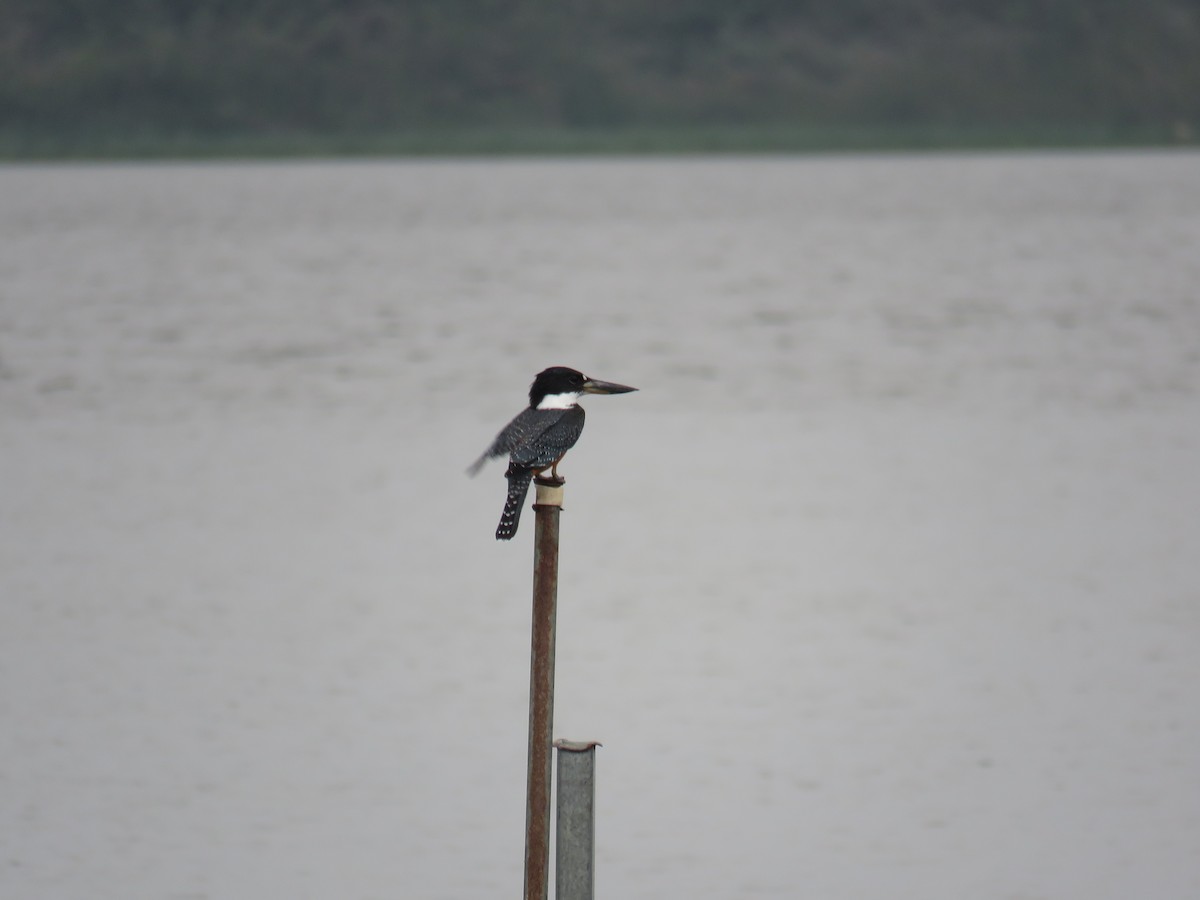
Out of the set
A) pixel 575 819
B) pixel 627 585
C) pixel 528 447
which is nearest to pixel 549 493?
pixel 528 447

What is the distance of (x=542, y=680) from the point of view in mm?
7211

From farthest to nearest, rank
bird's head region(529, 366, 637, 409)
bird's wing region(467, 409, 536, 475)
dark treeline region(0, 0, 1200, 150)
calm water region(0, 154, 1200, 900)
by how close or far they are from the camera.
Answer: dark treeline region(0, 0, 1200, 150)
calm water region(0, 154, 1200, 900)
bird's head region(529, 366, 637, 409)
bird's wing region(467, 409, 536, 475)

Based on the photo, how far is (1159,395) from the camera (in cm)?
2458

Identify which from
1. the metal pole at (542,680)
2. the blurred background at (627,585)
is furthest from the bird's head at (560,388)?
the blurred background at (627,585)

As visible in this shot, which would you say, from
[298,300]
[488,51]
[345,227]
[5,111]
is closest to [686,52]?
[488,51]

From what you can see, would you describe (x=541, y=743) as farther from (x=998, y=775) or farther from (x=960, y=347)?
(x=960, y=347)

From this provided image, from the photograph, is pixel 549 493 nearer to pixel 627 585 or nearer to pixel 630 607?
pixel 630 607

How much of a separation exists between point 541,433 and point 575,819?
Result: 5.12 ft

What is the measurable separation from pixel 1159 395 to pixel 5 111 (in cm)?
18067

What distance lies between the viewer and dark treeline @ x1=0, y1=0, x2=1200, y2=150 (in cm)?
18638

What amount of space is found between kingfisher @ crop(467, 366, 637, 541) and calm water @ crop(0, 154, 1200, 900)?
287 cm

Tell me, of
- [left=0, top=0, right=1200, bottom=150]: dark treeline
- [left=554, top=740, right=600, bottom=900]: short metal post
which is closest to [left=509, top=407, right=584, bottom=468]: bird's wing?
[left=554, top=740, right=600, bottom=900]: short metal post

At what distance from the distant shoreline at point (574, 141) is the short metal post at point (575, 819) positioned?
13730cm

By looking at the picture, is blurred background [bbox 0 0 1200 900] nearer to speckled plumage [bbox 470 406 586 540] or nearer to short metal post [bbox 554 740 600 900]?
short metal post [bbox 554 740 600 900]
